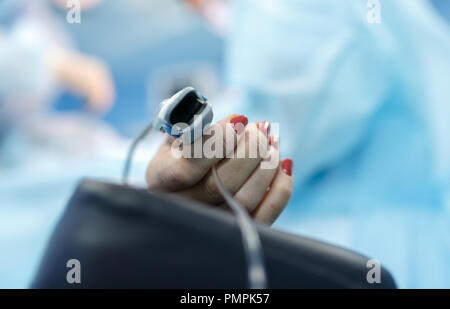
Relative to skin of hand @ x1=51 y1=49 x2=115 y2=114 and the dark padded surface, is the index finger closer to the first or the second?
the dark padded surface

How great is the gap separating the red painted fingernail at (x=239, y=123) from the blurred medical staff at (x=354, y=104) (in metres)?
0.41

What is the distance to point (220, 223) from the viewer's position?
0.88 ft

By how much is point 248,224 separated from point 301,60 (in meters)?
0.69

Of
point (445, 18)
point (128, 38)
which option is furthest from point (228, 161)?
point (128, 38)

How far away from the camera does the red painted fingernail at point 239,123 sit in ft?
1.27

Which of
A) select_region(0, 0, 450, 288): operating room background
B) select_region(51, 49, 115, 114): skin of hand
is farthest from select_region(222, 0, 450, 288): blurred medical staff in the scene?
select_region(51, 49, 115, 114): skin of hand

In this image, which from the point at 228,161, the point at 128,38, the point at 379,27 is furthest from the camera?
the point at 128,38

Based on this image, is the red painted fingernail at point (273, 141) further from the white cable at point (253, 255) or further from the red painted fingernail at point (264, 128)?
the white cable at point (253, 255)

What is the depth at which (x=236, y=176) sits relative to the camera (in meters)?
0.40

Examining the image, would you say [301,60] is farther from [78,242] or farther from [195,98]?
[78,242]

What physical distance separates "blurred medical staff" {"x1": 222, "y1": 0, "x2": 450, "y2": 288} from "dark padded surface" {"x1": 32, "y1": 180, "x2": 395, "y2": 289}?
1.49 ft

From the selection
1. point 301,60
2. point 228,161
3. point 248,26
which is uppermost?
point 248,26

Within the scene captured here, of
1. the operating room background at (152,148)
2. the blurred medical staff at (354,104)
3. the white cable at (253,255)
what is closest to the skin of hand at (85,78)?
the operating room background at (152,148)

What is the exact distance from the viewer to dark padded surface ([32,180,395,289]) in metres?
0.26
